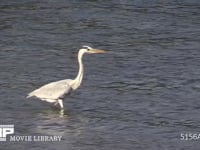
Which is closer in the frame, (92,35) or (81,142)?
(81,142)

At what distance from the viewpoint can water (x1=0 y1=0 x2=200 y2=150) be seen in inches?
695

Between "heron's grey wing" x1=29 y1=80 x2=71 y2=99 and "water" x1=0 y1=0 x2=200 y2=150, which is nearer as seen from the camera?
"water" x1=0 y1=0 x2=200 y2=150

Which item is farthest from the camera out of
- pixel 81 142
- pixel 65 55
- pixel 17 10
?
pixel 17 10

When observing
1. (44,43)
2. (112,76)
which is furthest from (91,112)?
(44,43)

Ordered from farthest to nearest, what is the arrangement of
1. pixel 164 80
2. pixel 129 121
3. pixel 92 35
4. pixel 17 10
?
pixel 17 10, pixel 92 35, pixel 164 80, pixel 129 121

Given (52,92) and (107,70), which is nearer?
(52,92)

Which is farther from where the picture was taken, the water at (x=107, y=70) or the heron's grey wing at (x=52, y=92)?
the heron's grey wing at (x=52, y=92)

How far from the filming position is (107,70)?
74.7 ft

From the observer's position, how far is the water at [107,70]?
17.6 m

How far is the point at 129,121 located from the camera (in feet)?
60.1

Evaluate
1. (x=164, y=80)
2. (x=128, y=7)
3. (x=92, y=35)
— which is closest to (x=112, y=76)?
(x=164, y=80)

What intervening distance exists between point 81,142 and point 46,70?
6.19 meters

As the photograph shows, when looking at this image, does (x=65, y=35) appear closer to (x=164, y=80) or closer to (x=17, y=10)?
(x=17, y=10)

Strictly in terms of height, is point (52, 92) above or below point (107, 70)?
above
